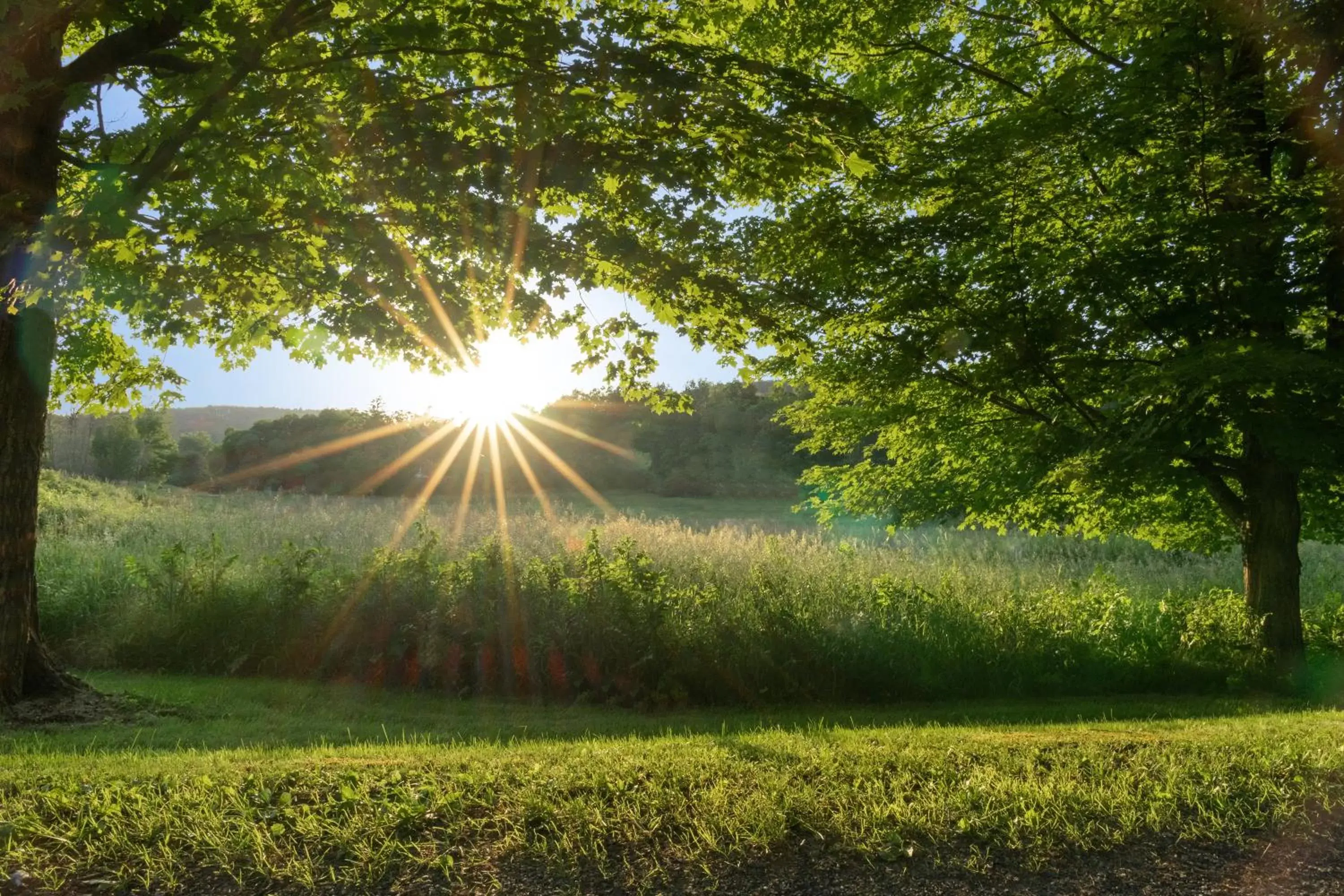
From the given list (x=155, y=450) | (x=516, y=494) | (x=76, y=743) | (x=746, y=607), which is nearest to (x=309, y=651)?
(x=76, y=743)

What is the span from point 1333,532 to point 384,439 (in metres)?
30.1

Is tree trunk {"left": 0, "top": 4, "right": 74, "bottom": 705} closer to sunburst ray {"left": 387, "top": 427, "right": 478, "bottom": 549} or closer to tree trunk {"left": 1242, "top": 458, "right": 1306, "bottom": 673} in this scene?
tree trunk {"left": 1242, "top": 458, "right": 1306, "bottom": 673}

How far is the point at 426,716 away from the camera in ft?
26.8

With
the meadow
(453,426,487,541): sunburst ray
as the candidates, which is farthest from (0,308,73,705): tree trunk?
(453,426,487,541): sunburst ray

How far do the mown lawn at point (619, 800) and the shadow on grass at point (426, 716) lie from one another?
8.6 inches

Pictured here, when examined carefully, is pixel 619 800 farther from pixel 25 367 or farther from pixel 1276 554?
pixel 1276 554

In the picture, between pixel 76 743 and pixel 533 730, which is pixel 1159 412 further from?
pixel 76 743

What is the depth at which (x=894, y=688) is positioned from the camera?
377 inches

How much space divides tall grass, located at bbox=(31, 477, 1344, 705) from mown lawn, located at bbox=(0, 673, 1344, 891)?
2.83m

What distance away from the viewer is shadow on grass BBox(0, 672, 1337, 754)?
6.71 meters

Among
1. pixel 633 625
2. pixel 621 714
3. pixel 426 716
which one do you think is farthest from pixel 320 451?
pixel 621 714

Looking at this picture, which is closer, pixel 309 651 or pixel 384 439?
pixel 309 651

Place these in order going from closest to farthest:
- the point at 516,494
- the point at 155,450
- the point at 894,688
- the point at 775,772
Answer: the point at 775,772 → the point at 894,688 → the point at 516,494 → the point at 155,450

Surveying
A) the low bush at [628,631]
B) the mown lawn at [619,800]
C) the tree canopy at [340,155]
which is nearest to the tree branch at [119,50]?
the tree canopy at [340,155]
